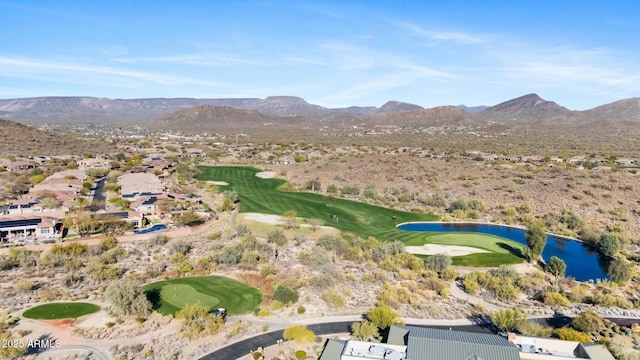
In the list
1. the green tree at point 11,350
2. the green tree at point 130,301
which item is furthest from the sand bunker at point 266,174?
the green tree at point 11,350

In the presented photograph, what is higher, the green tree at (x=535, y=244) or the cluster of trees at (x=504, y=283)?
the green tree at (x=535, y=244)

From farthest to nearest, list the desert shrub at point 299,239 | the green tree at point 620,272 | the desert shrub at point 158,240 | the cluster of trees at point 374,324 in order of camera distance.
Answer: the desert shrub at point 299,239, the desert shrub at point 158,240, the green tree at point 620,272, the cluster of trees at point 374,324

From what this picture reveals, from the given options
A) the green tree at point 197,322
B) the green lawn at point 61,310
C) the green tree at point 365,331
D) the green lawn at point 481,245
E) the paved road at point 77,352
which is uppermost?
the green lawn at point 481,245

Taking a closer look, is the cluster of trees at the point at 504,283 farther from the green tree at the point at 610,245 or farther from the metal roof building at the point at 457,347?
the green tree at the point at 610,245

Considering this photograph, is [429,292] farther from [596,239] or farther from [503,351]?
[596,239]

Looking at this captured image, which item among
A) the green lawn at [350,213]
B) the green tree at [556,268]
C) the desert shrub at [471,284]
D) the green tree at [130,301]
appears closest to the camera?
the green tree at [130,301]

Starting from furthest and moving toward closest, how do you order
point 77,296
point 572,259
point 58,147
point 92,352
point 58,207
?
1. point 58,147
2. point 58,207
3. point 572,259
4. point 77,296
5. point 92,352

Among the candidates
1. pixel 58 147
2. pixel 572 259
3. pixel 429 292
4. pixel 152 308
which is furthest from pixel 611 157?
pixel 58 147
